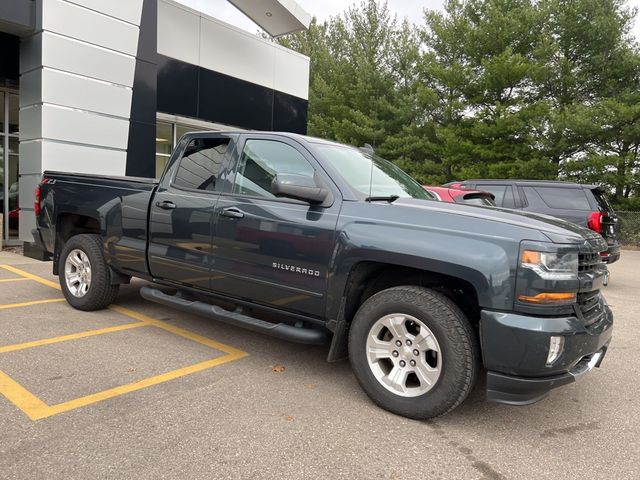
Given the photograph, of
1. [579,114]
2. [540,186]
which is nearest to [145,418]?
[540,186]

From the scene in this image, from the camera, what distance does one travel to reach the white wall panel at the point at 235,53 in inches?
550

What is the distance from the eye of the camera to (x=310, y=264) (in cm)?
361

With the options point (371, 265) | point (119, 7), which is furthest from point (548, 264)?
point (119, 7)

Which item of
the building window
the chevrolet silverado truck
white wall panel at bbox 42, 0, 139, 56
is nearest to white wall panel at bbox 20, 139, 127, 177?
white wall panel at bbox 42, 0, 139, 56

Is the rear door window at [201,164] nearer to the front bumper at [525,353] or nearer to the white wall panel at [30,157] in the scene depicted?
the front bumper at [525,353]

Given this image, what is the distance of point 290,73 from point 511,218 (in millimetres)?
15027

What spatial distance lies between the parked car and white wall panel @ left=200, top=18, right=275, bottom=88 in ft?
27.6

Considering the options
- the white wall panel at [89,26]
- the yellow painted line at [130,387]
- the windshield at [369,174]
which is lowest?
the yellow painted line at [130,387]

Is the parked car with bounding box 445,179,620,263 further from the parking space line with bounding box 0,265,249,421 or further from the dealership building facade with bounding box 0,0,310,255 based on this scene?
the dealership building facade with bounding box 0,0,310,255

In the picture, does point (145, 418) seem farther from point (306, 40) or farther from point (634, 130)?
point (306, 40)

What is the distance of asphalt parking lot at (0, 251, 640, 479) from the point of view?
266 centimetres

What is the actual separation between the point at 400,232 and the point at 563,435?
1620 millimetres

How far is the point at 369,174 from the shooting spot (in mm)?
4148

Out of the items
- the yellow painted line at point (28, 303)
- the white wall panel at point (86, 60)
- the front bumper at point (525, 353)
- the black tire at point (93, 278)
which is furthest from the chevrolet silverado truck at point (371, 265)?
the white wall panel at point (86, 60)
